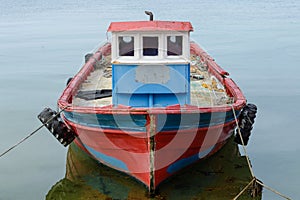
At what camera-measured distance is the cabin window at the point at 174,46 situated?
9367 millimetres

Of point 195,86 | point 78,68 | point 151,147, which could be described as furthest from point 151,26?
point 78,68

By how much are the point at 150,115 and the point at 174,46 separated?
187cm

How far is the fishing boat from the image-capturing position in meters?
8.47

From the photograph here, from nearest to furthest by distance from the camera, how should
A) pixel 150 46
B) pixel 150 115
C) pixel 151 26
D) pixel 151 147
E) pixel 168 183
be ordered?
pixel 150 115
pixel 151 147
pixel 151 26
pixel 150 46
pixel 168 183

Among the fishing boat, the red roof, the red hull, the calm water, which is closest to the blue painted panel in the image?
the fishing boat

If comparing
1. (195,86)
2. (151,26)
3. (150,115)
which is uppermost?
(151,26)

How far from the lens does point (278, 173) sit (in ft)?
33.8

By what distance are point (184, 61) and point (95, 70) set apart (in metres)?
5.70

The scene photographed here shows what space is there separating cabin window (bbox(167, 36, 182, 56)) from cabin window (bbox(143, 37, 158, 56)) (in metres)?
0.26

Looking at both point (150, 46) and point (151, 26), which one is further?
point (150, 46)

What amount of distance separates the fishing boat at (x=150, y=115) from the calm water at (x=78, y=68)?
146cm

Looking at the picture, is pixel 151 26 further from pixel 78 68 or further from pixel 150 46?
pixel 78 68

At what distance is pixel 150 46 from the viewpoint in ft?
30.5

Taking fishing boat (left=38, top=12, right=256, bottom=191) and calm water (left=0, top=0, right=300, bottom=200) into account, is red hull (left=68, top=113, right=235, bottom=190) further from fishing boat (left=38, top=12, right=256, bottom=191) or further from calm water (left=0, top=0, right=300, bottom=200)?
calm water (left=0, top=0, right=300, bottom=200)
